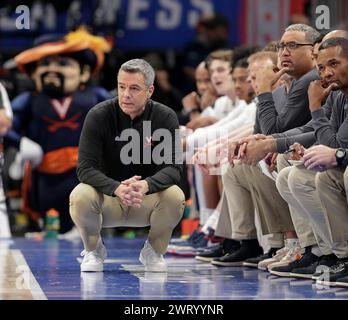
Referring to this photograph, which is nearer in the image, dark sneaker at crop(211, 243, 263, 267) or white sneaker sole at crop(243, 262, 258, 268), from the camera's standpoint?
white sneaker sole at crop(243, 262, 258, 268)

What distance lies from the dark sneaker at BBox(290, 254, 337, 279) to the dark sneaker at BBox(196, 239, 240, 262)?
1.19 meters

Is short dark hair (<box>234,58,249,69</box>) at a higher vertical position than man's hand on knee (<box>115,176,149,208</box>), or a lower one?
higher

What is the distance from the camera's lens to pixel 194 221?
918 centimetres

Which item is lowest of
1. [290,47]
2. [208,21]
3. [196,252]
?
[196,252]

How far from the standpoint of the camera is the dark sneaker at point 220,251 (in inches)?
281

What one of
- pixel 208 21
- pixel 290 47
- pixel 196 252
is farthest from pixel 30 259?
pixel 208 21

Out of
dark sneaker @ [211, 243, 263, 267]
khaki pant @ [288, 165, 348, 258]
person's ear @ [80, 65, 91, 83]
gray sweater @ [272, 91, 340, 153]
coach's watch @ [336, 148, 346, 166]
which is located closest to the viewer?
coach's watch @ [336, 148, 346, 166]

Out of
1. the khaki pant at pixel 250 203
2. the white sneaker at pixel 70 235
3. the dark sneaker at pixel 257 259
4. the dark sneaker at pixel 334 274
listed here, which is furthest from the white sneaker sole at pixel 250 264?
the white sneaker at pixel 70 235

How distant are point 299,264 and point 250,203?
874 mm

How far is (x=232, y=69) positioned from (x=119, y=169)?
73.5 inches

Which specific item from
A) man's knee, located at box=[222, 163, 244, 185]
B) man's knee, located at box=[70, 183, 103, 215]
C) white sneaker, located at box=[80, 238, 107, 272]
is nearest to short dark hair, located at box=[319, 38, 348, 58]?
man's knee, located at box=[222, 163, 244, 185]

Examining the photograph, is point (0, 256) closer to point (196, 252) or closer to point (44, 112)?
point (196, 252)

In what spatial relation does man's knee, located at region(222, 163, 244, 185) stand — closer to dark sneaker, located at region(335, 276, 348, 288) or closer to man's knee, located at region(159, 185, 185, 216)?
man's knee, located at region(159, 185, 185, 216)

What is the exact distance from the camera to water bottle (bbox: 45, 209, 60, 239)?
9.94 metres
